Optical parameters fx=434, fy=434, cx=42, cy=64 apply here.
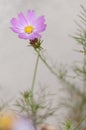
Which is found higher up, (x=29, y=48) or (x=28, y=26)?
(x=29, y=48)

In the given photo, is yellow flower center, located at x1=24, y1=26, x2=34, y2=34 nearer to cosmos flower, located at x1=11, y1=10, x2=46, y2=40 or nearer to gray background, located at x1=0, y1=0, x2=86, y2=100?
cosmos flower, located at x1=11, y1=10, x2=46, y2=40

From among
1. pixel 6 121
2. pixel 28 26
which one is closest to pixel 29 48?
pixel 6 121

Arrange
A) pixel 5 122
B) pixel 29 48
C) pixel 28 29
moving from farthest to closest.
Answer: pixel 29 48
pixel 5 122
pixel 28 29

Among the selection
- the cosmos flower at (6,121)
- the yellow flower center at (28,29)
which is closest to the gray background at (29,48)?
the cosmos flower at (6,121)

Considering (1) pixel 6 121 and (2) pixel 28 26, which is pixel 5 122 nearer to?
(1) pixel 6 121

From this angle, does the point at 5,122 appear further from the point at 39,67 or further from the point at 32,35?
the point at 32,35

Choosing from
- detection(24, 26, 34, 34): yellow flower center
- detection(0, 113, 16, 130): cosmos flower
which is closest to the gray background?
detection(0, 113, 16, 130): cosmos flower
